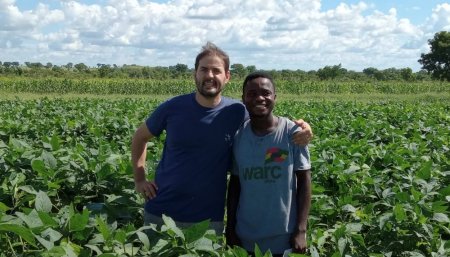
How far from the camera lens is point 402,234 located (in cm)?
306

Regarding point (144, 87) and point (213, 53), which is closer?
point (213, 53)

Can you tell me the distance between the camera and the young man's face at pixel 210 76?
3084mm

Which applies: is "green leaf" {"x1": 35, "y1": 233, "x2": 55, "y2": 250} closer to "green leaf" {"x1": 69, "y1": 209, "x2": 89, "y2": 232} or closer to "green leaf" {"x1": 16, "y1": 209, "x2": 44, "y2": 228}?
"green leaf" {"x1": 16, "y1": 209, "x2": 44, "y2": 228}

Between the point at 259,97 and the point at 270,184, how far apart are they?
18.4 inches

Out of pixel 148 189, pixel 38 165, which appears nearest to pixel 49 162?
pixel 38 165

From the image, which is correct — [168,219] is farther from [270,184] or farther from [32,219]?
[270,184]

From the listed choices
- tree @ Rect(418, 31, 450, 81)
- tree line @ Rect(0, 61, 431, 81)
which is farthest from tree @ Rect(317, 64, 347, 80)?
tree @ Rect(418, 31, 450, 81)

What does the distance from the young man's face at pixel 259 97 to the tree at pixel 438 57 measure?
176ft

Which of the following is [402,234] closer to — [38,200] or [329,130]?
[38,200]

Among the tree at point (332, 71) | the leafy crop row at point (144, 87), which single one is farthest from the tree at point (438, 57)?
the tree at point (332, 71)


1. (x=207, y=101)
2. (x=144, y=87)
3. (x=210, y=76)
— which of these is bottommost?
(x=144, y=87)

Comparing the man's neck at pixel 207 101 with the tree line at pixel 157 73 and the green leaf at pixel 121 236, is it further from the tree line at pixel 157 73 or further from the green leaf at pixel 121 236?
the tree line at pixel 157 73

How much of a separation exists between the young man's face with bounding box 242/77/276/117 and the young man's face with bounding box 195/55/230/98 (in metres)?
0.24

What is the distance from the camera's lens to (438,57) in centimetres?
5359
